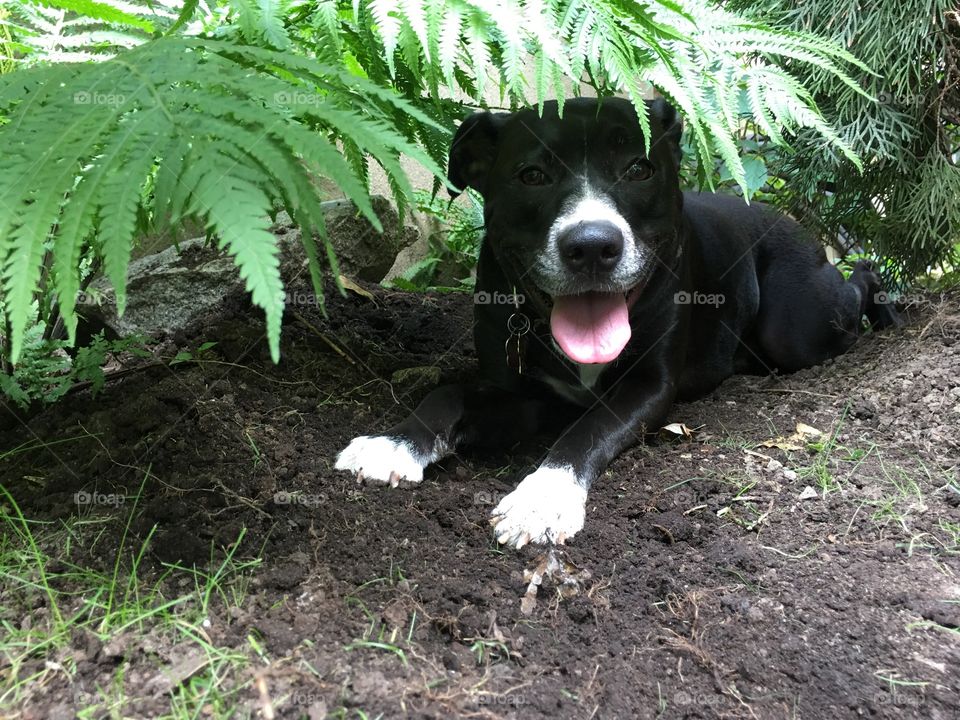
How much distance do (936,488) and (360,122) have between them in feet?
6.50

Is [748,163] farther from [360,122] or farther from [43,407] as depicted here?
[43,407]

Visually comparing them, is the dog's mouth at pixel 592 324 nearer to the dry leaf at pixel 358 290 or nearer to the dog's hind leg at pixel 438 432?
the dog's hind leg at pixel 438 432

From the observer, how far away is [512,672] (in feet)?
5.42

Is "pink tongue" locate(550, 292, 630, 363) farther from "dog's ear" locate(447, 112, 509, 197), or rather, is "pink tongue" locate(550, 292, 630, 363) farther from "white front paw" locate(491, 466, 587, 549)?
"dog's ear" locate(447, 112, 509, 197)

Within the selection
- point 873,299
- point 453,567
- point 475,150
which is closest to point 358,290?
point 475,150

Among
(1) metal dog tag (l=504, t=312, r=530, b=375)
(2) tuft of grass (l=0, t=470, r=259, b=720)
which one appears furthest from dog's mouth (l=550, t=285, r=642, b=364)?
(2) tuft of grass (l=0, t=470, r=259, b=720)

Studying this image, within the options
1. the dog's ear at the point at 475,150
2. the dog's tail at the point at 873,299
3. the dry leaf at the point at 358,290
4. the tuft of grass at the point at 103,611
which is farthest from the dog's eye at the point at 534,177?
the dog's tail at the point at 873,299

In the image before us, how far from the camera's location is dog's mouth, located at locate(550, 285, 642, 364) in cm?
278

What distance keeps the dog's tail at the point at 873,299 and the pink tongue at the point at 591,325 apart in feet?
5.33

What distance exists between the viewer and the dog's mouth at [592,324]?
2.78m

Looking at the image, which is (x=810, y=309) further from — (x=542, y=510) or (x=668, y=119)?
(x=542, y=510)

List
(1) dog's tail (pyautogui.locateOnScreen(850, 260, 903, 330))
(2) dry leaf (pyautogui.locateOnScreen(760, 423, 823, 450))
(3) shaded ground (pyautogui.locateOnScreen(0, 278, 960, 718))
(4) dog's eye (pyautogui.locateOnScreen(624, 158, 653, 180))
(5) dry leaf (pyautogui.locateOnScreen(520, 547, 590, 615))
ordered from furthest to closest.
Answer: (1) dog's tail (pyautogui.locateOnScreen(850, 260, 903, 330)) → (4) dog's eye (pyautogui.locateOnScreen(624, 158, 653, 180)) → (2) dry leaf (pyautogui.locateOnScreen(760, 423, 823, 450)) → (5) dry leaf (pyautogui.locateOnScreen(520, 547, 590, 615)) → (3) shaded ground (pyautogui.locateOnScreen(0, 278, 960, 718))

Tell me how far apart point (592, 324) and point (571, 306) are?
0.36ft

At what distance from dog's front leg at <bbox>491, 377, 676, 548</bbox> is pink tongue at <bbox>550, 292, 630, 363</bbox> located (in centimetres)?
26
